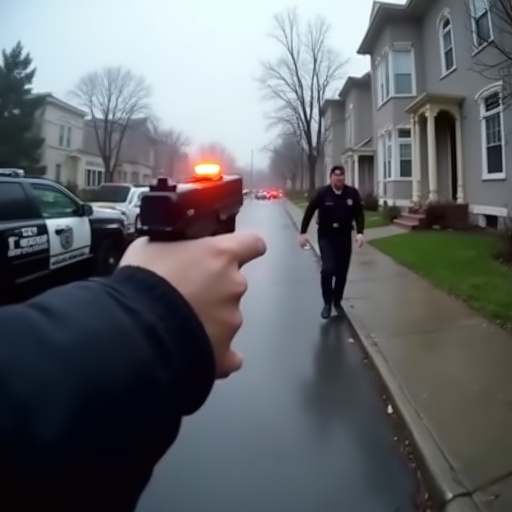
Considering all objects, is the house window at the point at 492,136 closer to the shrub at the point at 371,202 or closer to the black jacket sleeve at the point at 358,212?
the black jacket sleeve at the point at 358,212

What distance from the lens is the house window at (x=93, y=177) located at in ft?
157

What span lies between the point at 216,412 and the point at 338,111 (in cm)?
4751

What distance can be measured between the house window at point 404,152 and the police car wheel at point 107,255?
16421 mm

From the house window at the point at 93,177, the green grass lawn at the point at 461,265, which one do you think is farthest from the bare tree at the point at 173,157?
the house window at the point at 93,177

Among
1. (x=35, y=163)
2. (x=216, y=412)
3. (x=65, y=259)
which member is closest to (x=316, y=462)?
(x=216, y=412)

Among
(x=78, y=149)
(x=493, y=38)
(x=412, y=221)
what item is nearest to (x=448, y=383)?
(x=493, y=38)

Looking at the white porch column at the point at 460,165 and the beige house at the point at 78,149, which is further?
the beige house at the point at 78,149

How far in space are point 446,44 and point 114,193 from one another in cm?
1330

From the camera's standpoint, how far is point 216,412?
154 inches

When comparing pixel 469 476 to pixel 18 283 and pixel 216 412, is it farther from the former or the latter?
pixel 18 283

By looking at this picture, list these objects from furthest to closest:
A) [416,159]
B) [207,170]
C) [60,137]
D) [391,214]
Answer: [60,137]
[391,214]
[416,159]
[207,170]

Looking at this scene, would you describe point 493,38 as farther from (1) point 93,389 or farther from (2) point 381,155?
(1) point 93,389

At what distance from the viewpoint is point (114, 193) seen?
16766 millimetres

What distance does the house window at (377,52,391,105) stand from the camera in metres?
23.0
